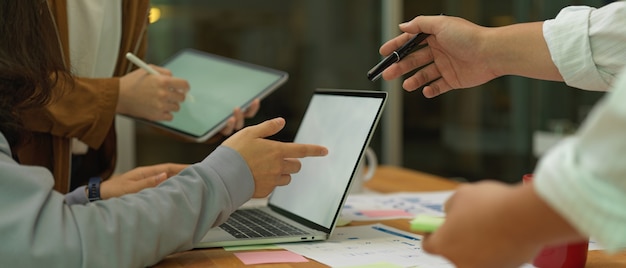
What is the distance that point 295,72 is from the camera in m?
2.92

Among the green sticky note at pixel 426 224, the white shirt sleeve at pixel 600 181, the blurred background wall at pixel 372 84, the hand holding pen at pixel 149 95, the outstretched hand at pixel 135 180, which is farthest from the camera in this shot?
the blurred background wall at pixel 372 84

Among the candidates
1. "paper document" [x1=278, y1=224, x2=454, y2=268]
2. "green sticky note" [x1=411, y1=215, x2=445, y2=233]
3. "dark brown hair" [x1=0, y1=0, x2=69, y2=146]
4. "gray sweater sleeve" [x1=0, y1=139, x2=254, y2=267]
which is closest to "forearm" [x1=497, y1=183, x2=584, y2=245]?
"green sticky note" [x1=411, y1=215, x2=445, y2=233]

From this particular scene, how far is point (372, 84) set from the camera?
309cm

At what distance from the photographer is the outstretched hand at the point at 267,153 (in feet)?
3.00

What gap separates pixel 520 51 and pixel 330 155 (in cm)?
33

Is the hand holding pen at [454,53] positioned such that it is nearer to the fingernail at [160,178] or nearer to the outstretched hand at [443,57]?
the outstretched hand at [443,57]

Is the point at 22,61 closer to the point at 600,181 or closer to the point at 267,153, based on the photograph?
the point at 267,153

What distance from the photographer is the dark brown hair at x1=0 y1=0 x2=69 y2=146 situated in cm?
89

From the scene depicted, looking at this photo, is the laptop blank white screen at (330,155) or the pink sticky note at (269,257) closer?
the pink sticky note at (269,257)

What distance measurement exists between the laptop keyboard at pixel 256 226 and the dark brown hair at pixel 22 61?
33cm

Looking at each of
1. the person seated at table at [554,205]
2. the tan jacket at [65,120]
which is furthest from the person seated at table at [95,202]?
the person seated at table at [554,205]

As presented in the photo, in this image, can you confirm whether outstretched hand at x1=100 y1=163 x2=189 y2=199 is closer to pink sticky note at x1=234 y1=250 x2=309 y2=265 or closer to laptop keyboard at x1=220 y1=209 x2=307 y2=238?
laptop keyboard at x1=220 y1=209 x2=307 y2=238

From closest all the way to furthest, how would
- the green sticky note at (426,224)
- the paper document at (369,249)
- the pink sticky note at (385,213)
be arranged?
the green sticky note at (426,224), the paper document at (369,249), the pink sticky note at (385,213)

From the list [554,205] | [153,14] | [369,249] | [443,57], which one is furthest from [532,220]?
[153,14]
